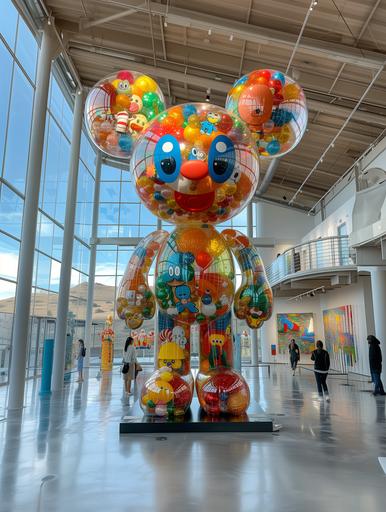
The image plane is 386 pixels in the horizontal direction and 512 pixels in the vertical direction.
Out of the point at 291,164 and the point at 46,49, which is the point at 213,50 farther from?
the point at 291,164

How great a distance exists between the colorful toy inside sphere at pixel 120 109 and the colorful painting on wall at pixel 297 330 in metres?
16.8

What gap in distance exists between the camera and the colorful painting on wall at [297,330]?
19.8 meters

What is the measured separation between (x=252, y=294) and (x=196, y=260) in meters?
1.08

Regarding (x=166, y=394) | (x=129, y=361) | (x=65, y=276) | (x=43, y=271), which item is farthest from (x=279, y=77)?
(x=43, y=271)

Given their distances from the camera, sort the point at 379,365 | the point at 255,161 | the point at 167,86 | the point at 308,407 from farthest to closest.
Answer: the point at 167,86 → the point at 379,365 → the point at 308,407 → the point at 255,161

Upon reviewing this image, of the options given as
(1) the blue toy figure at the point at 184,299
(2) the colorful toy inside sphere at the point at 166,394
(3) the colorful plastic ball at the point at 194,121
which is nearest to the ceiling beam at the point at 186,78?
(3) the colorful plastic ball at the point at 194,121

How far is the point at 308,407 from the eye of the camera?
739 centimetres

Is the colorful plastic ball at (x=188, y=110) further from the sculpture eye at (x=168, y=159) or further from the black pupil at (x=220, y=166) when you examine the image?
the black pupil at (x=220, y=166)

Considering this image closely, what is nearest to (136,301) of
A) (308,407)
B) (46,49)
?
(308,407)

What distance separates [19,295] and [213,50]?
28.2 feet

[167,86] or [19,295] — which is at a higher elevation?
[167,86]

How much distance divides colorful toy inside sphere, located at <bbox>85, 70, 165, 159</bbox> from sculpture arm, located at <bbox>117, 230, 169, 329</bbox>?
5.38 feet

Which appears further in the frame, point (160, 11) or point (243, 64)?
point (243, 64)

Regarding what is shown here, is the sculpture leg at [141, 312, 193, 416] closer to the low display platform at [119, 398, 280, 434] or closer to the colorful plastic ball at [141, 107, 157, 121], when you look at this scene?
the low display platform at [119, 398, 280, 434]
